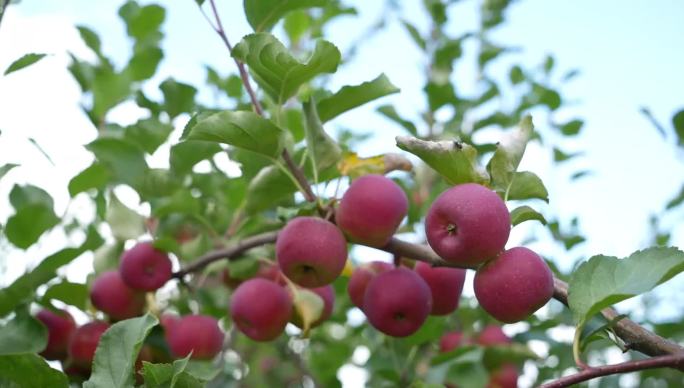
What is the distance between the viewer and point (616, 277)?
83cm

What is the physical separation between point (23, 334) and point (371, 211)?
0.64 m

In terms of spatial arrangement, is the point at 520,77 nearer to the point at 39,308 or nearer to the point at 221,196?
the point at 221,196

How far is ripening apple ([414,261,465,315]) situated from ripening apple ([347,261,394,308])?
8 cm

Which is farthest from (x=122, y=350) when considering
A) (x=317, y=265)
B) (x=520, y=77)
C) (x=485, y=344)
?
(x=520, y=77)

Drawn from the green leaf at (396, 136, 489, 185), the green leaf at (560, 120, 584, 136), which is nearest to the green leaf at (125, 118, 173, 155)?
the green leaf at (396, 136, 489, 185)

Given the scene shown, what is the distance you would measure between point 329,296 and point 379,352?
47 cm

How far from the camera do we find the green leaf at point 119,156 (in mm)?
1359

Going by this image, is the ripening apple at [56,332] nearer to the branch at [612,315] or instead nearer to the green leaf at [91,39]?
the branch at [612,315]

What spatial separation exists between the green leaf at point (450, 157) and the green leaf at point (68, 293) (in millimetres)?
750

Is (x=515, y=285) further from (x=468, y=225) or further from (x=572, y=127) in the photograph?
(x=572, y=127)

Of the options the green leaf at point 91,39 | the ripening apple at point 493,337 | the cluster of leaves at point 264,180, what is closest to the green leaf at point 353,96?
the cluster of leaves at point 264,180

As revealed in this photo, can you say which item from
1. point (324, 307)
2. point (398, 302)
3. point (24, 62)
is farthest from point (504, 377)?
point (24, 62)

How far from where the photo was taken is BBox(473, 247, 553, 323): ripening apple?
83cm

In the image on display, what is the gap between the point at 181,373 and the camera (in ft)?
2.56
